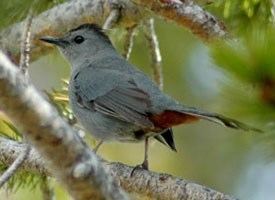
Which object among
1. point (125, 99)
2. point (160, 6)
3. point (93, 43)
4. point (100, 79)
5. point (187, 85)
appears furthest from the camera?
point (187, 85)

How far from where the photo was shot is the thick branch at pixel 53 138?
1.83 m

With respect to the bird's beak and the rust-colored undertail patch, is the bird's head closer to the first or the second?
the bird's beak

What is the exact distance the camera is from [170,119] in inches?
153

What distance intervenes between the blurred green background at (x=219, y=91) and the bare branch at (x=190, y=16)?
65 mm

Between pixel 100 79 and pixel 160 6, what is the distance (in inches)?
33.5

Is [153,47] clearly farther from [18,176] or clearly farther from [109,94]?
[18,176]

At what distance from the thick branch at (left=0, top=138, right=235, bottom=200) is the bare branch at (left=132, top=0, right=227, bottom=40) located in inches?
30.4

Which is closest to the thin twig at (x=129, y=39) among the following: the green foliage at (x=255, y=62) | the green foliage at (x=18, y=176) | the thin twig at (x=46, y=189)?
the green foliage at (x=18, y=176)

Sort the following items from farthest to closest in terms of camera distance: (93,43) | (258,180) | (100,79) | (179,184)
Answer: (258,180) < (93,43) < (100,79) < (179,184)

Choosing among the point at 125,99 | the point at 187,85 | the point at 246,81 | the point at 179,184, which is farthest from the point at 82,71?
the point at 246,81

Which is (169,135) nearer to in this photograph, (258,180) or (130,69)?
(130,69)

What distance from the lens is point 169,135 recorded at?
13.8 ft

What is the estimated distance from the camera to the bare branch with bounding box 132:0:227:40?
397 centimetres

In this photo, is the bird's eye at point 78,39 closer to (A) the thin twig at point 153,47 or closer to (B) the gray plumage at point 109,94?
(B) the gray plumage at point 109,94
